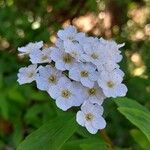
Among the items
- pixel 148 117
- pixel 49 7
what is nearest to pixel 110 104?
pixel 148 117

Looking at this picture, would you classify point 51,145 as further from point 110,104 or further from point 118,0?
point 118,0

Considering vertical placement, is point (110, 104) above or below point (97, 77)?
below

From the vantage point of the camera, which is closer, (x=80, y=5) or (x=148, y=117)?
(x=148, y=117)

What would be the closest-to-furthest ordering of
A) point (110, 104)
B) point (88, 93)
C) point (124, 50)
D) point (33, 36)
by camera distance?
point (88, 93), point (110, 104), point (33, 36), point (124, 50)

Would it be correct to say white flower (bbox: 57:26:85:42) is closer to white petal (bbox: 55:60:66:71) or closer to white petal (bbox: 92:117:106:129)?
white petal (bbox: 55:60:66:71)

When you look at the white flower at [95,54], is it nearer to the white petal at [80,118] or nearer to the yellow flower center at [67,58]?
the yellow flower center at [67,58]

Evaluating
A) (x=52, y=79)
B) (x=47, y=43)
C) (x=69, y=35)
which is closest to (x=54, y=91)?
(x=52, y=79)
